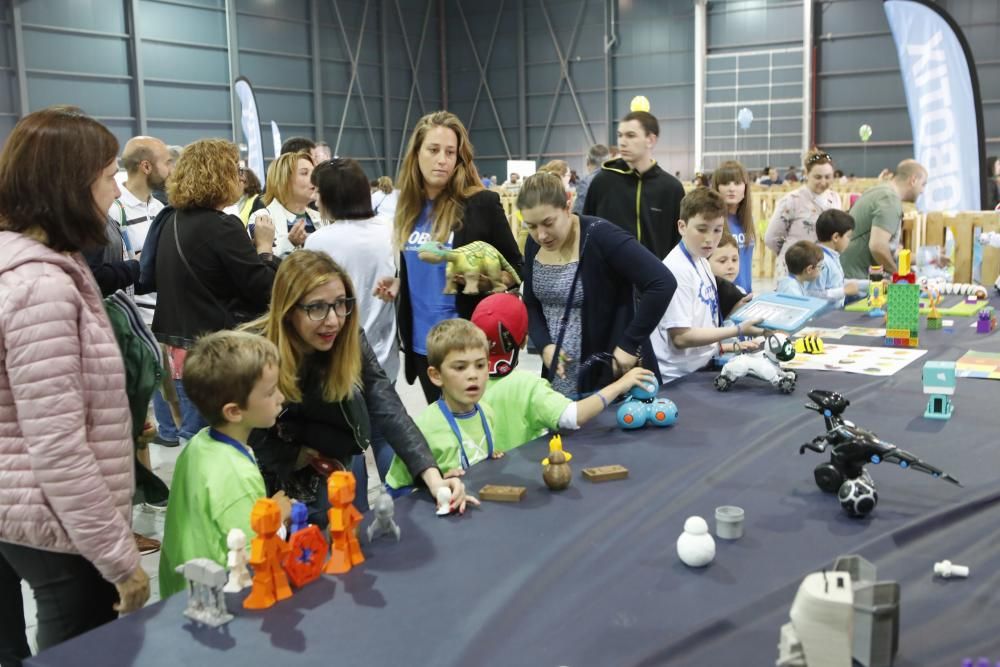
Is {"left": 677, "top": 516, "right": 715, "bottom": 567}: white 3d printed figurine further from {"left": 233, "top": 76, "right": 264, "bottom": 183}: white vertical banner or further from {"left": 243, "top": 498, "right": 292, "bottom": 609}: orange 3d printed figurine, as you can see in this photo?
{"left": 233, "top": 76, "right": 264, "bottom": 183}: white vertical banner

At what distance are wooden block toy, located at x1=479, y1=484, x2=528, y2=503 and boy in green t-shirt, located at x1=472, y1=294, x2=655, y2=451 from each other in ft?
1.62

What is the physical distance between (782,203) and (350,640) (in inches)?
197

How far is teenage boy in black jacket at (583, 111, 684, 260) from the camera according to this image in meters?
4.13

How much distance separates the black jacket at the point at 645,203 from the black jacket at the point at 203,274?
1605 mm

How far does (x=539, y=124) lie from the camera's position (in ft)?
71.8

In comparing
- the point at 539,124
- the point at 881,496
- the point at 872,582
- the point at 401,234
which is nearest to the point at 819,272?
the point at 401,234

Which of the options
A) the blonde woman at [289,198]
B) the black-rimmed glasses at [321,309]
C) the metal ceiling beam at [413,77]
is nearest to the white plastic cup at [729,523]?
the black-rimmed glasses at [321,309]

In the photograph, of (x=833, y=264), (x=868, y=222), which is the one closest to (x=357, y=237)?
(x=833, y=264)

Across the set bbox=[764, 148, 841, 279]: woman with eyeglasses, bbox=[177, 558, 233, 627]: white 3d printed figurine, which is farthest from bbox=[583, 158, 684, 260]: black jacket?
bbox=[177, 558, 233, 627]: white 3d printed figurine

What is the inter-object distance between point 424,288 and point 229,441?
4.29 ft

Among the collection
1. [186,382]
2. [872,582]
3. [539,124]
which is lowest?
[872,582]

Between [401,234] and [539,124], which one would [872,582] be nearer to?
[401,234]

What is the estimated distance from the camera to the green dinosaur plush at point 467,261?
2.90 metres

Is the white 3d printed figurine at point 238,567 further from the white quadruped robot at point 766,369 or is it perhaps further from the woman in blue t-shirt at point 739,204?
the woman in blue t-shirt at point 739,204
